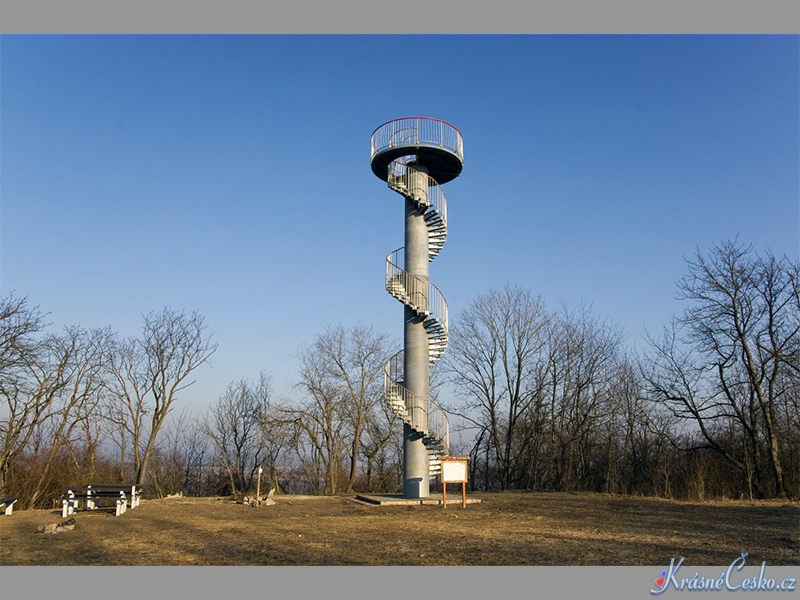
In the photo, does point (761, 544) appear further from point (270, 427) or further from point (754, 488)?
point (270, 427)

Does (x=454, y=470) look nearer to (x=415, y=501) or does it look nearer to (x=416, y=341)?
(x=415, y=501)

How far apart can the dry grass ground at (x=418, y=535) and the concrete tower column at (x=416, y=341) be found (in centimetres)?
193

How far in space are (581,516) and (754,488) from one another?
12478 mm

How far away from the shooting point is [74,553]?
8.82 meters

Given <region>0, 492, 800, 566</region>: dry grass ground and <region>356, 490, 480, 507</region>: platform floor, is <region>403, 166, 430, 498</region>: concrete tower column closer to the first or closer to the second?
<region>356, 490, 480, 507</region>: platform floor

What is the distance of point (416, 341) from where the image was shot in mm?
18656

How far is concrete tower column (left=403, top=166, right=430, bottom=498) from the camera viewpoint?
1820 cm

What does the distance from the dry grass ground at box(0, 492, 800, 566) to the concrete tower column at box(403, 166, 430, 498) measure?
193cm

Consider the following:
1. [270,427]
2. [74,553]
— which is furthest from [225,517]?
[270,427]

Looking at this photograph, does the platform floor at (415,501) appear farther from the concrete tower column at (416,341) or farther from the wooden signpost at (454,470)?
the wooden signpost at (454,470)

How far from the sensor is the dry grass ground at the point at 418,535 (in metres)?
8.33
